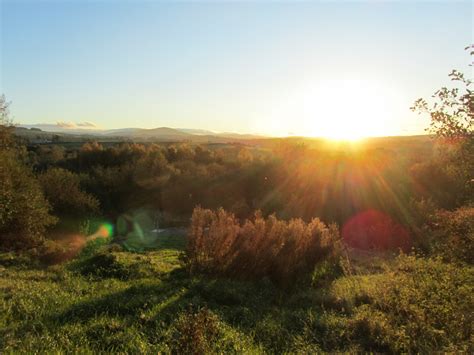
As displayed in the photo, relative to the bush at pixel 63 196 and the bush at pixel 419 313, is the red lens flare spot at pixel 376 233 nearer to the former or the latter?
the bush at pixel 419 313

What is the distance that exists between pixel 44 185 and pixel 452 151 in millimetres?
23436

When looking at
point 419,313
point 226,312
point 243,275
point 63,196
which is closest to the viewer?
point 419,313

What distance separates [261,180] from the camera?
1321 inches

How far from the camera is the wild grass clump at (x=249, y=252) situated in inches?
468

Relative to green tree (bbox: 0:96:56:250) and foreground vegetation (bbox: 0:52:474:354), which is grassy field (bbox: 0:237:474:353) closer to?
foreground vegetation (bbox: 0:52:474:354)

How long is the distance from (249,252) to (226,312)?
12.0 feet

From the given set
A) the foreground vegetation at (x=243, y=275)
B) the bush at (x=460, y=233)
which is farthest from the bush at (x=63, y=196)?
the bush at (x=460, y=233)

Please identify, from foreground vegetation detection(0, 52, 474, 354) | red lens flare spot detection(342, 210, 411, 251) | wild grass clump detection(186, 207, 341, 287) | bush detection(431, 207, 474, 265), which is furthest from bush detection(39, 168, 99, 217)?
bush detection(431, 207, 474, 265)

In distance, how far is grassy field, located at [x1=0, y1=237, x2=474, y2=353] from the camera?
6.19 m

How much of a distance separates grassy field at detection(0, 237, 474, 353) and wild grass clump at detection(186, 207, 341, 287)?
66 centimetres

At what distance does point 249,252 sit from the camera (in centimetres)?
1212

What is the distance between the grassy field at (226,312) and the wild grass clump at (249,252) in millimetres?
658

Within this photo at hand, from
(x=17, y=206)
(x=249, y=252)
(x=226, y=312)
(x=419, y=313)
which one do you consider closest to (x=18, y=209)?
(x=17, y=206)

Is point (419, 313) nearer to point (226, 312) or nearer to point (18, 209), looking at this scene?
point (226, 312)
